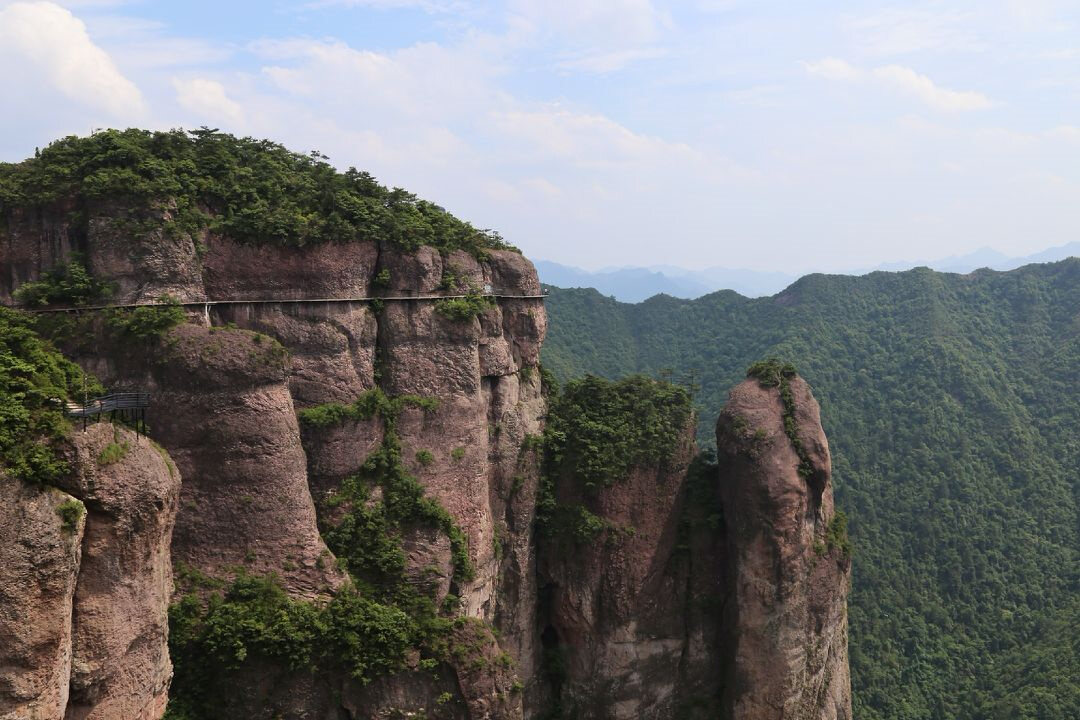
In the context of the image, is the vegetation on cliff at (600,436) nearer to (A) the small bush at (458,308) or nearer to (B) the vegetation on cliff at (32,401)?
(A) the small bush at (458,308)

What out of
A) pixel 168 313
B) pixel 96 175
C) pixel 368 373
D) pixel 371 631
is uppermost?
pixel 96 175

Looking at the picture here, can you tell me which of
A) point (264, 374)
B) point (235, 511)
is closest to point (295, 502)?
point (235, 511)

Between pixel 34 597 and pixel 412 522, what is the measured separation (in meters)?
12.1

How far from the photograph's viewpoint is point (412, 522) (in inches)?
981

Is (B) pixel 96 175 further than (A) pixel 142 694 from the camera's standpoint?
Yes

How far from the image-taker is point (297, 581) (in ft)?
71.2

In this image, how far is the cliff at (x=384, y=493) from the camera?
2064cm

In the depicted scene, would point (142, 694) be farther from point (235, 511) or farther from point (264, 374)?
point (264, 374)

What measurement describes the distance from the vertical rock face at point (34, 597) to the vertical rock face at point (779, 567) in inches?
844

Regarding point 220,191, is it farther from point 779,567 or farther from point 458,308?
point 779,567

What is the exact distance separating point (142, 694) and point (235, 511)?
211 inches

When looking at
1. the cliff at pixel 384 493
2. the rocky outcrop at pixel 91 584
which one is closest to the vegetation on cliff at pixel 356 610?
the cliff at pixel 384 493

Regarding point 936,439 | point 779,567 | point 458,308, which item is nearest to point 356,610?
point 458,308

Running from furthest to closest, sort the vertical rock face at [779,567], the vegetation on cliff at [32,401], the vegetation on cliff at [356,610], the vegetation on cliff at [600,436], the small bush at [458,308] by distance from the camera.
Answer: the vegetation on cliff at [600,436] → the vertical rock face at [779,567] → the small bush at [458,308] → the vegetation on cliff at [356,610] → the vegetation on cliff at [32,401]
